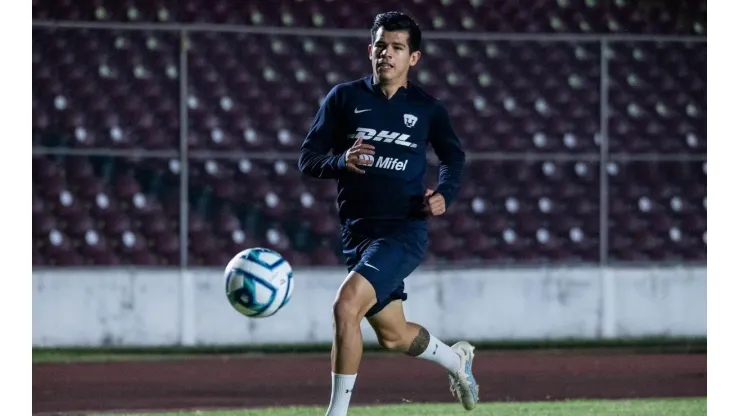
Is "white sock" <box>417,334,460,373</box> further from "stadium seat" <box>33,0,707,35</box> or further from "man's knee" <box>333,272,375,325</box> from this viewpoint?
"stadium seat" <box>33,0,707,35</box>

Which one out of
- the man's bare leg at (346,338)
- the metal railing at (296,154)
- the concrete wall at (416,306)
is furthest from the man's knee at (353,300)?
the metal railing at (296,154)

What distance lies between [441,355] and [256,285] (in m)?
1.04

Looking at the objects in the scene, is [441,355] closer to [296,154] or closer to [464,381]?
[464,381]

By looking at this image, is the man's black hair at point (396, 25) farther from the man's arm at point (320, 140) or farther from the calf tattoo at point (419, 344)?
the calf tattoo at point (419, 344)

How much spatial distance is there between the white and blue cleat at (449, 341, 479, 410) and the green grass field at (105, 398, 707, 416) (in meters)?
0.17

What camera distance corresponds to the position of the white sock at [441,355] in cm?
756

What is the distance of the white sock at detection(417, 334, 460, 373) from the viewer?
756 cm

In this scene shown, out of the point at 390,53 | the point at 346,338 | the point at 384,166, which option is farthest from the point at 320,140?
the point at 346,338

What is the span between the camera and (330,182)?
12.8 metres

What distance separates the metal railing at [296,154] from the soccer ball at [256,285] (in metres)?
5.10

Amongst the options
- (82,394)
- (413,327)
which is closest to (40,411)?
(82,394)


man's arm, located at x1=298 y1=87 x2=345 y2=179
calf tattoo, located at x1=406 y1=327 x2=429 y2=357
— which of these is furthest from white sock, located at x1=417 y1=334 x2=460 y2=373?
man's arm, located at x1=298 y1=87 x2=345 y2=179

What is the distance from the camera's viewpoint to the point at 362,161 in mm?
6809
